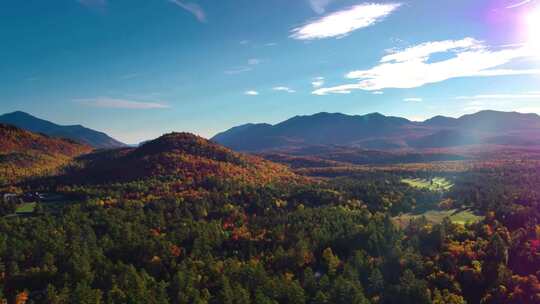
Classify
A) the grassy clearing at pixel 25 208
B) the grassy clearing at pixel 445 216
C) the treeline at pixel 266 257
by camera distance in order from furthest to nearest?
the grassy clearing at pixel 25 208
the grassy clearing at pixel 445 216
the treeline at pixel 266 257

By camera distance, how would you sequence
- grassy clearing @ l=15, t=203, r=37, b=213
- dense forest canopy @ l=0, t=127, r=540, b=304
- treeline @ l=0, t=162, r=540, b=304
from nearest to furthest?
treeline @ l=0, t=162, r=540, b=304 → dense forest canopy @ l=0, t=127, r=540, b=304 → grassy clearing @ l=15, t=203, r=37, b=213

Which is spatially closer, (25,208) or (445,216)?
(445,216)

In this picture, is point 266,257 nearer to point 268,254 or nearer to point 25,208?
point 268,254

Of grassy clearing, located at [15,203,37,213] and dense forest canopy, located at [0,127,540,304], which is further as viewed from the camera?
grassy clearing, located at [15,203,37,213]

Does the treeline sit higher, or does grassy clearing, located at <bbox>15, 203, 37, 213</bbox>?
grassy clearing, located at <bbox>15, 203, 37, 213</bbox>

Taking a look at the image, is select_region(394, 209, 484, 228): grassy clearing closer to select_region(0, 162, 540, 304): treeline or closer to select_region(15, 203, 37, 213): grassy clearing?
select_region(0, 162, 540, 304): treeline

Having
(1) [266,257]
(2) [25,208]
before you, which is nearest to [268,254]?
(1) [266,257]

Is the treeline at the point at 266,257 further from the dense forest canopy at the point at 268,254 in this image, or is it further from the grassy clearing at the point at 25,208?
the grassy clearing at the point at 25,208

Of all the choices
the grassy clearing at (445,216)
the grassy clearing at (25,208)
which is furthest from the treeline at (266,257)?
the grassy clearing at (25,208)

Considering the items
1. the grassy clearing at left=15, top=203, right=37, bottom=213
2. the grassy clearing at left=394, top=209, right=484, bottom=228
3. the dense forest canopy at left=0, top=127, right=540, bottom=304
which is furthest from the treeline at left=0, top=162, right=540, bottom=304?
the grassy clearing at left=15, top=203, right=37, bottom=213

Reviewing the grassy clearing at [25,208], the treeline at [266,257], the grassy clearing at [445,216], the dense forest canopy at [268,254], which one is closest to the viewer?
the treeline at [266,257]
